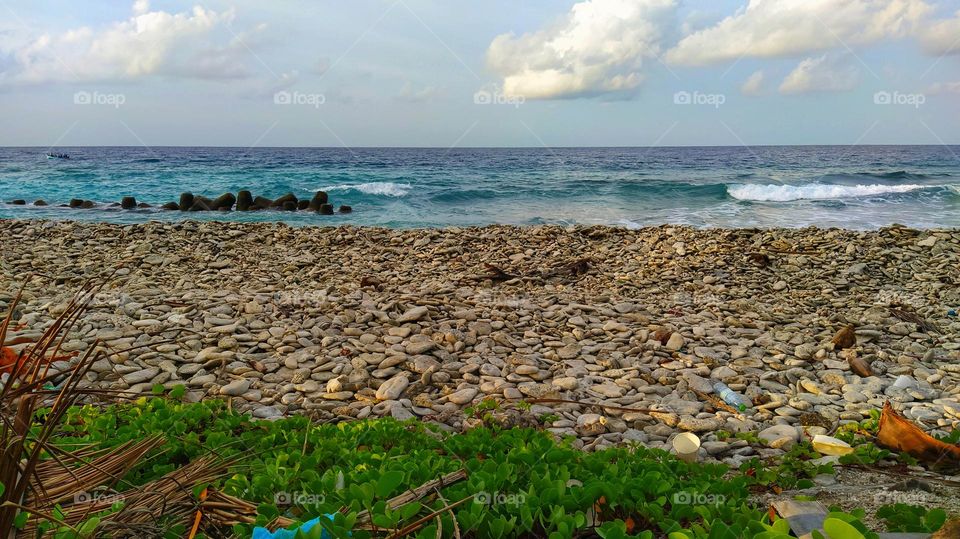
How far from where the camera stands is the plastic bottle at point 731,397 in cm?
445

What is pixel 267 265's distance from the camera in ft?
30.2

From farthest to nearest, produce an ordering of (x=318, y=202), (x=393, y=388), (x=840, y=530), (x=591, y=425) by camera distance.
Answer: (x=318, y=202) → (x=393, y=388) → (x=591, y=425) → (x=840, y=530)

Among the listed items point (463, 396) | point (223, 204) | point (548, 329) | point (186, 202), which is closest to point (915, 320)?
point (548, 329)

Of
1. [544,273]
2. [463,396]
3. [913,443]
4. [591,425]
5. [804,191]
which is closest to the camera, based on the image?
[913,443]

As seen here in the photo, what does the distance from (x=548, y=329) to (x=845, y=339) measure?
2682mm

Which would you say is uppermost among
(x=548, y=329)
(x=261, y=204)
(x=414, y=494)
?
(x=414, y=494)

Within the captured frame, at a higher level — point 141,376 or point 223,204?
point 223,204

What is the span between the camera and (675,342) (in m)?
5.54

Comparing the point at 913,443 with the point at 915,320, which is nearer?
the point at 913,443

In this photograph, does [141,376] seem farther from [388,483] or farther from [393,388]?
[388,483]

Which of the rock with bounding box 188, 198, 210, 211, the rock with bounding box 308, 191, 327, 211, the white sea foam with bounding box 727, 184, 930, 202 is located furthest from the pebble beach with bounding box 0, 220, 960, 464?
the white sea foam with bounding box 727, 184, 930, 202

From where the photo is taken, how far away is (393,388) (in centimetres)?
455

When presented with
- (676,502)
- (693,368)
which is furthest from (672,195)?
(676,502)

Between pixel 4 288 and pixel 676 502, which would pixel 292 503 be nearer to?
pixel 676 502
